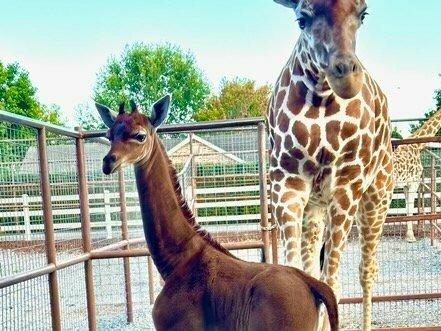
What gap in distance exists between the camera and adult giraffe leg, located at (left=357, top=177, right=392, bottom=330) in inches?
118

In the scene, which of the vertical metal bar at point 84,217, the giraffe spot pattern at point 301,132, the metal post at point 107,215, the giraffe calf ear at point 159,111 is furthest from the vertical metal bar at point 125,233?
the giraffe spot pattern at point 301,132

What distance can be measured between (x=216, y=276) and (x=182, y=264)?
22cm

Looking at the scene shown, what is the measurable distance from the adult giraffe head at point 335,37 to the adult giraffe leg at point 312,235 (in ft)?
2.55

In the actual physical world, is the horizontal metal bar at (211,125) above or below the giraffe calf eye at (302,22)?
below

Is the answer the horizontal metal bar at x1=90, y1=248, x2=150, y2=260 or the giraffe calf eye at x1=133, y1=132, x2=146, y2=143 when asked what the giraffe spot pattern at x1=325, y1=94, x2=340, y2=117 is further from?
the horizontal metal bar at x1=90, y1=248, x2=150, y2=260

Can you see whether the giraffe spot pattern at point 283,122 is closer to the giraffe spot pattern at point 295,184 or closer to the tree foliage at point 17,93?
the giraffe spot pattern at point 295,184

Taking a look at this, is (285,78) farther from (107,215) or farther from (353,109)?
(107,215)

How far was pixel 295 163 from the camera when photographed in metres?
2.43

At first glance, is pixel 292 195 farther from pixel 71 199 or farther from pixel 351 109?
pixel 71 199

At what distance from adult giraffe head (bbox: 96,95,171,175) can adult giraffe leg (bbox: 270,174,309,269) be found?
2.11 feet

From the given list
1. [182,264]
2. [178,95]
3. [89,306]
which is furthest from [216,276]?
[178,95]

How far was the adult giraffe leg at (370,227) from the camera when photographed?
3010 millimetres

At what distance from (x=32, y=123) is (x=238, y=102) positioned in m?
28.9

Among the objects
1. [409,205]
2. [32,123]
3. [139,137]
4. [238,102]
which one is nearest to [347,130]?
[139,137]
